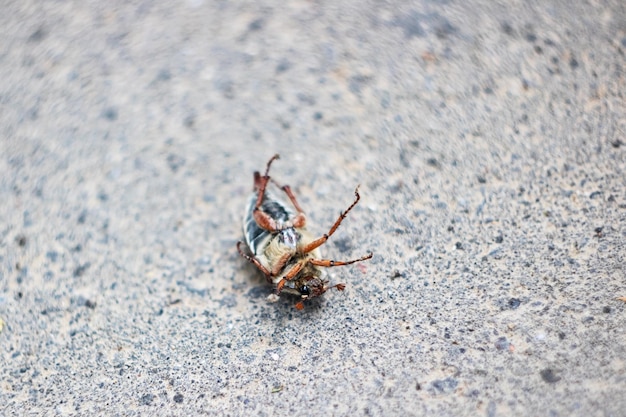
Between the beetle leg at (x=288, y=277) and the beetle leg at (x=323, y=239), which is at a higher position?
the beetle leg at (x=323, y=239)

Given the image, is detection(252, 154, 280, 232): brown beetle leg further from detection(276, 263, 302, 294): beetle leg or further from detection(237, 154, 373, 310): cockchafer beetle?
detection(276, 263, 302, 294): beetle leg

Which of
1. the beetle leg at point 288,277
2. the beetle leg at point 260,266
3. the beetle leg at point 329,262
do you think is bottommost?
the beetle leg at point 260,266

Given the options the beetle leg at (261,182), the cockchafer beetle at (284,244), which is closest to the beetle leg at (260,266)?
the cockchafer beetle at (284,244)

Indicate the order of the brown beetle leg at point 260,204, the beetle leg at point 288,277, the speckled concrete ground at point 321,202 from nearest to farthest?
the speckled concrete ground at point 321,202, the beetle leg at point 288,277, the brown beetle leg at point 260,204

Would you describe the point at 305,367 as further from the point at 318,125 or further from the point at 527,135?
the point at 527,135

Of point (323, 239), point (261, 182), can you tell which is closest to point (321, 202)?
point (261, 182)

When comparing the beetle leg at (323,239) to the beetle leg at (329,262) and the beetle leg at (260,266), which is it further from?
the beetle leg at (260,266)

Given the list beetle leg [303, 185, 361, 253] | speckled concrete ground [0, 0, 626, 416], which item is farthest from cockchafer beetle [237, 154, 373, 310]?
speckled concrete ground [0, 0, 626, 416]
